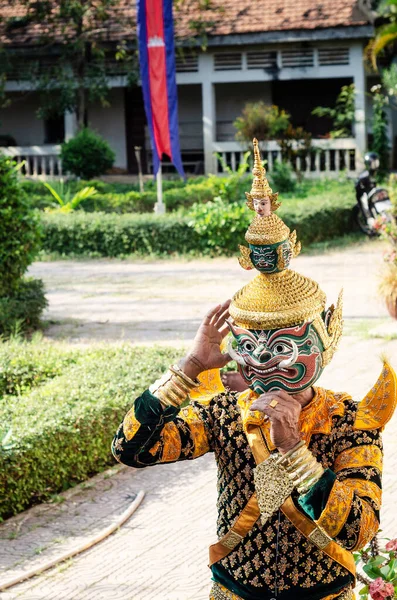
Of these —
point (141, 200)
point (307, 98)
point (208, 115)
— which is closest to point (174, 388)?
point (141, 200)

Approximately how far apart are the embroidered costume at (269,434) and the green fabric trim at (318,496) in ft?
0.28

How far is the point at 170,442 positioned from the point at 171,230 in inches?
490

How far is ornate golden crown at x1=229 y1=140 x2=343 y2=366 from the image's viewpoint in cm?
278

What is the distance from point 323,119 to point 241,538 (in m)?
23.0

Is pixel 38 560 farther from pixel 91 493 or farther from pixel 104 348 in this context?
pixel 104 348

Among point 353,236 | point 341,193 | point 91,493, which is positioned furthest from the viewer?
point 341,193

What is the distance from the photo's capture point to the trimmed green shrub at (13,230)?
399 inches

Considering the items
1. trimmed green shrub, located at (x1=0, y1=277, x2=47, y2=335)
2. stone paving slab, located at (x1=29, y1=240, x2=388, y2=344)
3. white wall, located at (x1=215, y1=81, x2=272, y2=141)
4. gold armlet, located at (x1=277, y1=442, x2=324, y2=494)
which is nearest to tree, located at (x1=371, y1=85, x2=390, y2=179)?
white wall, located at (x1=215, y1=81, x2=272, y2=141)

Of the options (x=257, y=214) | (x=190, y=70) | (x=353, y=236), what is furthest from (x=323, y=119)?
(x=257, y=214)

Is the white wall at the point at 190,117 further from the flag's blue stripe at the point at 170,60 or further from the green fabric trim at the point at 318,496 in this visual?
the green fabric trim at the point at 318,496

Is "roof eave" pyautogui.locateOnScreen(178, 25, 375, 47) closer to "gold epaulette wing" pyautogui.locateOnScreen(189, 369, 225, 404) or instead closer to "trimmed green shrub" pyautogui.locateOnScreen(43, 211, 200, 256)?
"trimmed green shrub" pyautogui.locateOnScreen(43, 211, 200, 256)

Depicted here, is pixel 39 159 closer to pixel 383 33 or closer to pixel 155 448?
pixel 383 33

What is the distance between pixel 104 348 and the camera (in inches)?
312

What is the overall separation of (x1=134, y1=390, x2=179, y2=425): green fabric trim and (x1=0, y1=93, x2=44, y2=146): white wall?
951 inches
